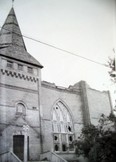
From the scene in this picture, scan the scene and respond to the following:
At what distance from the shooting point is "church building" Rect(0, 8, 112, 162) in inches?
453

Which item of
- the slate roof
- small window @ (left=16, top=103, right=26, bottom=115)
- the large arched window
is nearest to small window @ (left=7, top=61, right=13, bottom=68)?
the slate roof

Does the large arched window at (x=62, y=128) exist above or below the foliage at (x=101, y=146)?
above

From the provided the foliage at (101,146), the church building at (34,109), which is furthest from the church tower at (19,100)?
the foliage at (101,146)

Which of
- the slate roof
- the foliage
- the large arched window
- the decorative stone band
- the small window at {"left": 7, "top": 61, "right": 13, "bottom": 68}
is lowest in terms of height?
the foliage

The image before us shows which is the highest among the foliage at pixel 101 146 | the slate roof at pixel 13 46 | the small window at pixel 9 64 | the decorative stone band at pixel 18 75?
the slate roof at pixel 13 46

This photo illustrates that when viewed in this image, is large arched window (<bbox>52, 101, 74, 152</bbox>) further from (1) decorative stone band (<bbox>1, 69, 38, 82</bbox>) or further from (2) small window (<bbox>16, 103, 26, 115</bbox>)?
(2) small window (<bbox>16, 103, 26, 115</bbox>)

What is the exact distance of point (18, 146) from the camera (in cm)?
1153

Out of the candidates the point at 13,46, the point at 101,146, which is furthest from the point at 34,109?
the point at 101,146

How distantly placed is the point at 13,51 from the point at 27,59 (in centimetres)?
109

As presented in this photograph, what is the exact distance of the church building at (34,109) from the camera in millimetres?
11516

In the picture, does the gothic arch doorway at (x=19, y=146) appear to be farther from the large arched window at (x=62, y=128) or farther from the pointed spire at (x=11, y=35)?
the pointed spire at (x=11, y=35)

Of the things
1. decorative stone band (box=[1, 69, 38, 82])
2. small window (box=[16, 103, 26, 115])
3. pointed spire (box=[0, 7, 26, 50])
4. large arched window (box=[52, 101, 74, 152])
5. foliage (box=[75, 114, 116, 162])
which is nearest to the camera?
foliage (box=[75, 114, 116, 162])

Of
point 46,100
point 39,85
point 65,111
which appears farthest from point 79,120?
point 39,85

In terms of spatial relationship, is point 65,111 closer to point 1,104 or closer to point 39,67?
point 39,67
